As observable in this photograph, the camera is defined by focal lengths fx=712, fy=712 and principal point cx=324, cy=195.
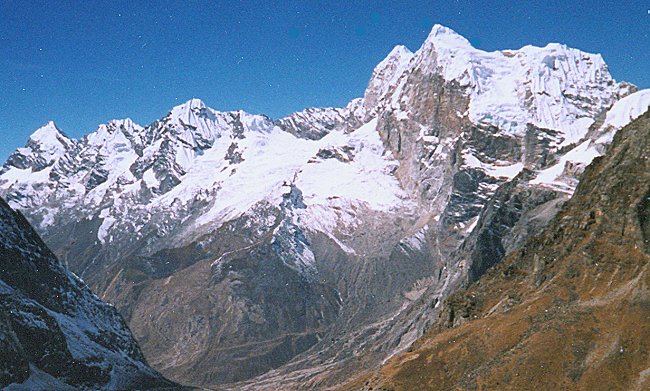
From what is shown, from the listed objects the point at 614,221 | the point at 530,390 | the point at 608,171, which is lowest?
the point at 530,390

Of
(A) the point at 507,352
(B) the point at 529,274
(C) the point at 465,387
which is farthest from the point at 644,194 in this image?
(C) the point at 465,387

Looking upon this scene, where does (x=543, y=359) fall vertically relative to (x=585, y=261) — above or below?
below

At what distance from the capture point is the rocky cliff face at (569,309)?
128625 mm

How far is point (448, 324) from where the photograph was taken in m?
183

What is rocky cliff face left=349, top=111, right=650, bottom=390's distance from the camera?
12862 centimetres

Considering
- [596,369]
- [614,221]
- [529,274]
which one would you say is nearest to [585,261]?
[614,221]

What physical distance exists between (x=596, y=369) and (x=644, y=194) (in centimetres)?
5135

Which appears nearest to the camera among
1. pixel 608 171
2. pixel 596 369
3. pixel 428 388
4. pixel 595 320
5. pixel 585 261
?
pixel 596 369

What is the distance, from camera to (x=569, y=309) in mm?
144375

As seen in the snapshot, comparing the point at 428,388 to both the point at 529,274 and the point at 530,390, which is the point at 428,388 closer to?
the point at 530,390

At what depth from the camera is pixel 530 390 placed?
12938 centimetres

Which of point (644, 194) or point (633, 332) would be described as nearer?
point (633, 332)

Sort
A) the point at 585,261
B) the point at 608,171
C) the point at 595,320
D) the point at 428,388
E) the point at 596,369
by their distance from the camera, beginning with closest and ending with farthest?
the point at 596,369, the point at 595,320, the point at 428,388, the point at 585,261, the point at 608,171

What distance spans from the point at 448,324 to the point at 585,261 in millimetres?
40672
